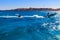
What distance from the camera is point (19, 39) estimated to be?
302 inches

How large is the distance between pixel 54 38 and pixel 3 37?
2528 millimetres

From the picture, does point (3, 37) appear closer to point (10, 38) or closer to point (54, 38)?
point (10, 38)

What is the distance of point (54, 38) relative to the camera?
7789mm

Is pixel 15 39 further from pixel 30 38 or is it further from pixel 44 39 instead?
pixel 44 39

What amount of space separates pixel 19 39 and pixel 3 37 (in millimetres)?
810

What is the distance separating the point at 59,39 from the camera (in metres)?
7.44

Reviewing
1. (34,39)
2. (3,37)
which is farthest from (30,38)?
(3,37)

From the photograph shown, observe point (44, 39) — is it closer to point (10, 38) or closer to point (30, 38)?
point (30, 38)

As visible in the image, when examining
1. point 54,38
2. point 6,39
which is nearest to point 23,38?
point 6,39

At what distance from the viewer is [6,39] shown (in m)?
7.53

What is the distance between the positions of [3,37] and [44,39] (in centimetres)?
203

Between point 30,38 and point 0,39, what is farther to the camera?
point 30,38

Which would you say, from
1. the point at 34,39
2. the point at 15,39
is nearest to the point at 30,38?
the point at 34,39

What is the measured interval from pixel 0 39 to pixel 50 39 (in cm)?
241
